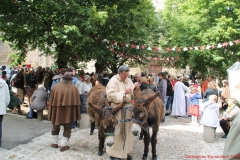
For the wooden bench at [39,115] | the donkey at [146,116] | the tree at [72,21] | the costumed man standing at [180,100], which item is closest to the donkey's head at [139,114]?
the donkey at [146,116]

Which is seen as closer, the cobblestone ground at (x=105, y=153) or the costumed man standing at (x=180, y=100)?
the cobblestone ground at (x=105, y=153)

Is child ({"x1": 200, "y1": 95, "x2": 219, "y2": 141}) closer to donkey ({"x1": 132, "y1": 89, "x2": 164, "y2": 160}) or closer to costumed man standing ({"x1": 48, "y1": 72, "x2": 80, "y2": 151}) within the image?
donkey ({"x1": 132, "y1": 89, "x2": 164, "y2": 160})

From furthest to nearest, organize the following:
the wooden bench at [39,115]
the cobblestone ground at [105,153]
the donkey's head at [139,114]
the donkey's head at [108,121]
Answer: the wooden bench at [39,115] < the cobblestone ground at [105,153] < the donkey's head at [139,114] < the donkey's head at [108,121]

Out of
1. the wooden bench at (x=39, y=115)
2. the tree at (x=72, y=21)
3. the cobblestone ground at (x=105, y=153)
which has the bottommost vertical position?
the cobblestone ground at (x=105, y=153)

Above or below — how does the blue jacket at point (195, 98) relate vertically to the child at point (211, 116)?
above

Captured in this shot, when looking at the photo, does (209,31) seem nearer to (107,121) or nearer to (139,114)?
(139,114)

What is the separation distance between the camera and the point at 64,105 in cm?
481

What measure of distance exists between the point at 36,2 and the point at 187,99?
785cm

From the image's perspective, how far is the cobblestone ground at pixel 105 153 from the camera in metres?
4.71

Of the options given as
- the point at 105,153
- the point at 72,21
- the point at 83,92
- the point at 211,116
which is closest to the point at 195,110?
the point at 211,116

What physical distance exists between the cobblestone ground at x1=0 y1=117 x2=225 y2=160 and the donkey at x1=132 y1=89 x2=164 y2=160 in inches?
20.5

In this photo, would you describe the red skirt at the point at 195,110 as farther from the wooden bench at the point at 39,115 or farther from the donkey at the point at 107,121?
the wooden bench at the point at 39,115

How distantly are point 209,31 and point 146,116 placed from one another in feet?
45.3

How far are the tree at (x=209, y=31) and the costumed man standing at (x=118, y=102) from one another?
12.9 meters
